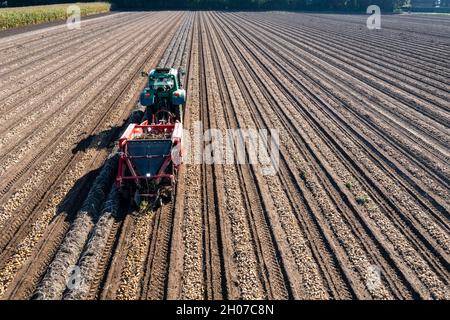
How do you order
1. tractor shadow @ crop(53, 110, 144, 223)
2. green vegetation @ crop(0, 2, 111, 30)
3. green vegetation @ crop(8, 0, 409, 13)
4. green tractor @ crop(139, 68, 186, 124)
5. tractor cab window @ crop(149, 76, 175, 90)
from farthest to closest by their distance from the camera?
green vegetation @ crop(8, 0, 409, 13), green vegetation @ crop(0, 2, 111, 30), tractor cab window @ crop(149, 76, 175, 90), green tractor @ crop(139, 68, 186, 124), tractor shadow @ crop(53, 110, 144, 223)

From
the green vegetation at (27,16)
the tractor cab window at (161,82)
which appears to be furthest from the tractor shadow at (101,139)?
the green vegetation at (27,16)

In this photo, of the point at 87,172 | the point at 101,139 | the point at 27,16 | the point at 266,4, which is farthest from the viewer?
the point at 266,4

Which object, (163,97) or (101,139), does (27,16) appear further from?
(163,97)

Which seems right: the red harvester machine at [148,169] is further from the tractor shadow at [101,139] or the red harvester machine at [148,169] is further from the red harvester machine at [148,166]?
the tractor shadow at [101,139]

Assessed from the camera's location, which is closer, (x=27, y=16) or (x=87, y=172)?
(x=87, y=172)

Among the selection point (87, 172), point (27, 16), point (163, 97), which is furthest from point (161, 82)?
point (27, 16)

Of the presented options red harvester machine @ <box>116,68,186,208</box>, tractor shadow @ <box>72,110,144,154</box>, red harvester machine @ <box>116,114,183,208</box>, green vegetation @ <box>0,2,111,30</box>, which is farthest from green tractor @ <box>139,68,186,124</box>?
green vegetation @ <box>0,2,111,30</box>

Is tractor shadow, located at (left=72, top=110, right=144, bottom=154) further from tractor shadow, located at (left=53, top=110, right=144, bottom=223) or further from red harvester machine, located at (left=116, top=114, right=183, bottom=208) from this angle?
red harvester machine, located at (left=116, top=114, right=183, bottom=208)
